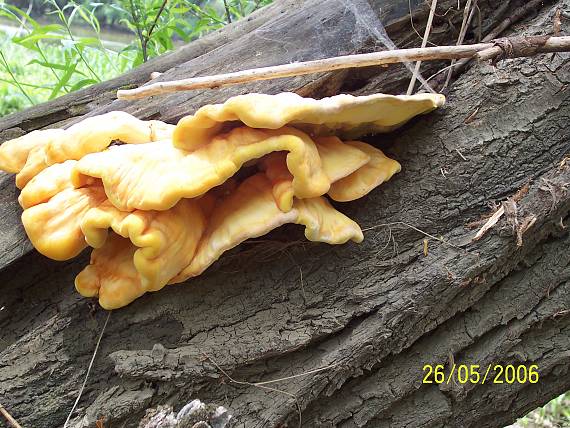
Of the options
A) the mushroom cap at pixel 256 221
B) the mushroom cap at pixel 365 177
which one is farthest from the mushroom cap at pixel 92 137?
the mushroom cap at pixel 365 177

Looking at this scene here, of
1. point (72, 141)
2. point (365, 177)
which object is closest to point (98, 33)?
point (72, 141)

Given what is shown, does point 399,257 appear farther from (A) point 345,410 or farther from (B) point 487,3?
(B) point 487,3

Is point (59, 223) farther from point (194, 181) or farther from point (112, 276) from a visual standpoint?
point (194, 181)

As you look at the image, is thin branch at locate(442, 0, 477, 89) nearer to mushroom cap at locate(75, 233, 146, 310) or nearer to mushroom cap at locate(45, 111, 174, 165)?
mushroom cap at locate(45, 111, 174, 165)

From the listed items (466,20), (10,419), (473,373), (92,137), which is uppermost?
(92,137)

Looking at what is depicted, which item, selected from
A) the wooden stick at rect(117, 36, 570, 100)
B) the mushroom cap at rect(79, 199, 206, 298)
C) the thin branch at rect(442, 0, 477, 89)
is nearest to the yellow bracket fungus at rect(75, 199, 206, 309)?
the mushroom cap at rect(79, 199, 206, 298)

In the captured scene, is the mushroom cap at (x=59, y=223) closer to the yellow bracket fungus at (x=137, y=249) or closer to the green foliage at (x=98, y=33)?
the yellow bracket fungus at (x=137, y=249)
